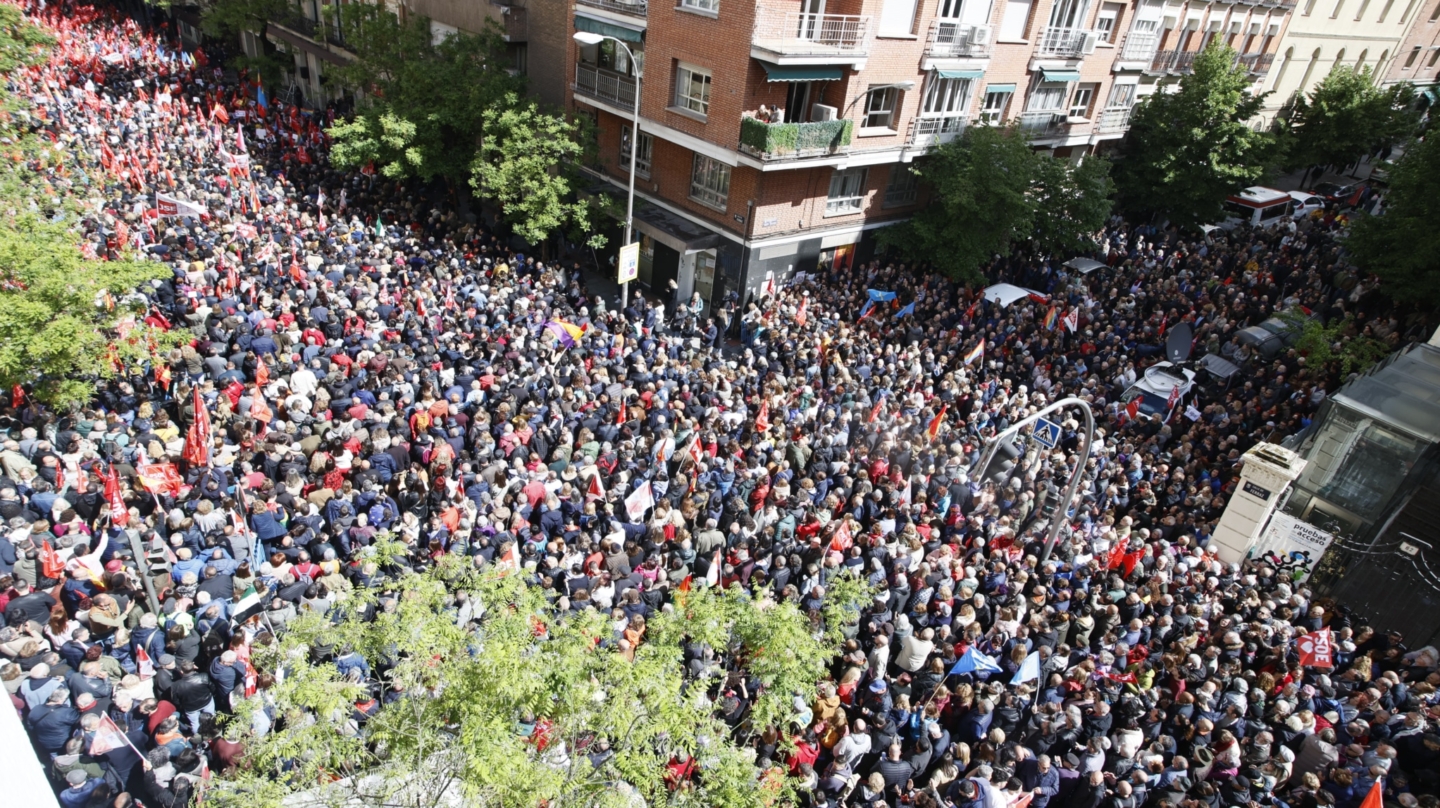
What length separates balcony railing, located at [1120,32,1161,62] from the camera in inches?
1181

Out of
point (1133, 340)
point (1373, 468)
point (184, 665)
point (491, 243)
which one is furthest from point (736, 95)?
point (184, 665)

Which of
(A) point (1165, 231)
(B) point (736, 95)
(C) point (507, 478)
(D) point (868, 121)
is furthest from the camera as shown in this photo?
(A) point (1165, 231)

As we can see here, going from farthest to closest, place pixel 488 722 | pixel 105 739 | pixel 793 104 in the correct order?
pixel 793 104, pixel 105 739, pixel 488 722

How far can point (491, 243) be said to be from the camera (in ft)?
78.9

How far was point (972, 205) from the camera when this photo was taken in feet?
76.8

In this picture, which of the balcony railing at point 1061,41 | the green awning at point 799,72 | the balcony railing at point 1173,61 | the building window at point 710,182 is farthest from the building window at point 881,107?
the balcony railing at point 1173,61

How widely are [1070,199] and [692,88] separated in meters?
11.7

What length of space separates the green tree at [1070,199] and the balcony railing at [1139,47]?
7941 millimetres

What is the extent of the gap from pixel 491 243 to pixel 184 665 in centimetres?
1696

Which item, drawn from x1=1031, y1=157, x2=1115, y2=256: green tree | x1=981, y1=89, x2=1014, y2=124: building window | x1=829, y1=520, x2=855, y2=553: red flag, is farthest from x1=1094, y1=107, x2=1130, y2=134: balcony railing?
x1=829, y1=520, x2=855, y2=553: red flag

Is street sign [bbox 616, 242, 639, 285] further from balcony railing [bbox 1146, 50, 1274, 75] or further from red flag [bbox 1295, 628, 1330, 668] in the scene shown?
balcony railing [bbox 1146, 50, 1274, 75]

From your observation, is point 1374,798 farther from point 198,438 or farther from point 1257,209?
point 1257,209

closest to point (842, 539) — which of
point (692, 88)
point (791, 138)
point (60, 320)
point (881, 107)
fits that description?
point (60, 320)

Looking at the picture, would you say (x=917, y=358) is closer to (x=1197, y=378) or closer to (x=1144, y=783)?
(x=1197, y=378)
